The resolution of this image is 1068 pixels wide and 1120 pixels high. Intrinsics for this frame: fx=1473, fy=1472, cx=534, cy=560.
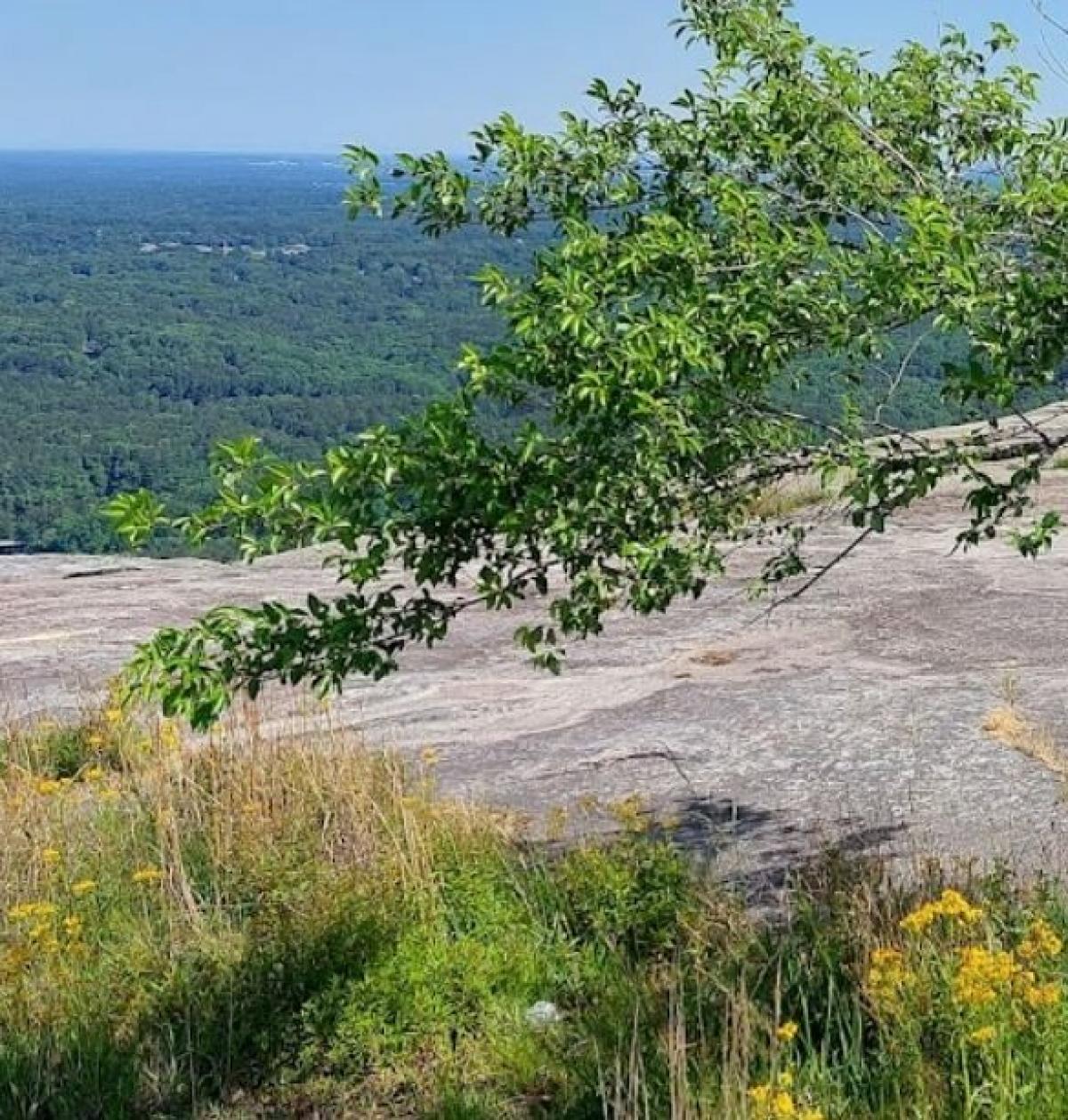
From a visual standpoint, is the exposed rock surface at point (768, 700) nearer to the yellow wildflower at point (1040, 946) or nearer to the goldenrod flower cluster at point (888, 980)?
the yellow wildflower at point (1040, 946)

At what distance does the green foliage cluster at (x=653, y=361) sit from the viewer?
11.2 ft

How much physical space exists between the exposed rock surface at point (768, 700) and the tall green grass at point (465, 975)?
93cm

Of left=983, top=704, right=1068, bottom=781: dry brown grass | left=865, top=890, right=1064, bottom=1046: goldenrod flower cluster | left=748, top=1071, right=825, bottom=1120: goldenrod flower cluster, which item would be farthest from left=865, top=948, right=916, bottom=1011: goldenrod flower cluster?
left=983, top=704, right=1068, bottom=781: dry brown grass

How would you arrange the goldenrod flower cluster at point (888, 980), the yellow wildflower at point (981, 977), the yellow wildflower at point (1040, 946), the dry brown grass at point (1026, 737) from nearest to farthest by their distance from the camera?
the yellow wildflower at point (981, 977) → the yellow wildflower at point (1040, 946) → the goldenrod flower cluster at point (888, 980) → the dry brown grass at point (1026, 737)

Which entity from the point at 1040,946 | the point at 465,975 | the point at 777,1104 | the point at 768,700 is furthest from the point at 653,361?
the point at 768,700

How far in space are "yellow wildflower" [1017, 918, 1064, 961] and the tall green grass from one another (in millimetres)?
23

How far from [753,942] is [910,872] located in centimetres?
96

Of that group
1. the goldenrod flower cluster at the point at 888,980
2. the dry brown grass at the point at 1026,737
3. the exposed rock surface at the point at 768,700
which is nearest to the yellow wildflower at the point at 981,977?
the goldenrod flower cluster at the point at 888,980

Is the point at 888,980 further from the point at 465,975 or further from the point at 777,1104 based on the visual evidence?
the point at 465,975

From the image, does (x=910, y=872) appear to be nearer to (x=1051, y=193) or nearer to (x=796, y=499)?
(x=1051, y=193)

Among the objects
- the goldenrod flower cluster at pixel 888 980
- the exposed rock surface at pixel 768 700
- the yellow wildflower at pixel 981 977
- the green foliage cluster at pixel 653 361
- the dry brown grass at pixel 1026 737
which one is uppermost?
the green foliage cluster at pixel 653 361

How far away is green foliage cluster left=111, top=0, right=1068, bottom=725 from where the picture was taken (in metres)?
3.40

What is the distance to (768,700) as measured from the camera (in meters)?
8.98

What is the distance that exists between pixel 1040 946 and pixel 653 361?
2.27 meters
